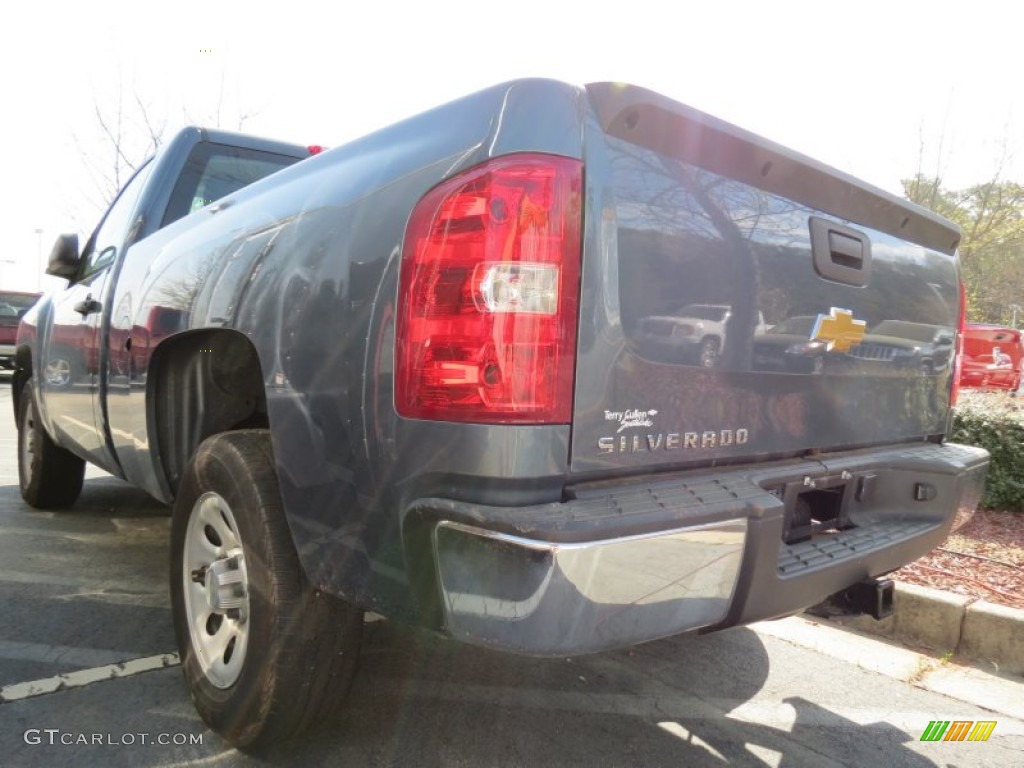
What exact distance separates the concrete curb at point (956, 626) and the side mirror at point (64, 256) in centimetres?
414

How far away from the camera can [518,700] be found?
8.77 feet

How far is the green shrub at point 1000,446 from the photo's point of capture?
5.12m

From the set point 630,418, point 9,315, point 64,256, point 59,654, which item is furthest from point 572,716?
point 9,315

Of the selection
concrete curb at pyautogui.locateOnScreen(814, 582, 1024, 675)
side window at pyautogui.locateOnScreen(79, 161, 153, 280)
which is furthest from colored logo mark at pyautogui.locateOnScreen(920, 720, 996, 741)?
side window at pyautogui.locateOnScreen(79, 161, 153, 280)

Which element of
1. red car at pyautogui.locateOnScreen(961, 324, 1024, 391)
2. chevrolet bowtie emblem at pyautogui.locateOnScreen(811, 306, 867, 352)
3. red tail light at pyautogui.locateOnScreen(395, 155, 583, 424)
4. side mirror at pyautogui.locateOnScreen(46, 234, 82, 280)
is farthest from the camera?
red car at pyautogui.locateOnScreen(961, 324, 1024, 391)

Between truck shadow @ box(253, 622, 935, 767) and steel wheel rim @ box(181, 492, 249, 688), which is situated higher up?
steel wheel rim @ box(181, 492, 249, 688)

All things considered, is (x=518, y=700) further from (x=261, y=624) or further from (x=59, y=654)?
(x=59, y=654)

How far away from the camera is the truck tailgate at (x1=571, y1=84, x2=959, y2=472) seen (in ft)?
5.57

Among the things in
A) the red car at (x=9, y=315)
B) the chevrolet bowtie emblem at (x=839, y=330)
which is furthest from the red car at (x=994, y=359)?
the red car at (x=9, y=315)

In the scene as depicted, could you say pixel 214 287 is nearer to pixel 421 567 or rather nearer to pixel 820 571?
pixel 421 567

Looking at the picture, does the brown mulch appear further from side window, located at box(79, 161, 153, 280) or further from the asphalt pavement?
side window, located at box(79, 161, 153, 280)

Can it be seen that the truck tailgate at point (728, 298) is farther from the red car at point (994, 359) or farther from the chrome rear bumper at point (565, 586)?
the red car at point (994, 359)

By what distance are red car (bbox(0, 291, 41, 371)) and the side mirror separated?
1545cm

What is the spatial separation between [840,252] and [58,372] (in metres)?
3.82
